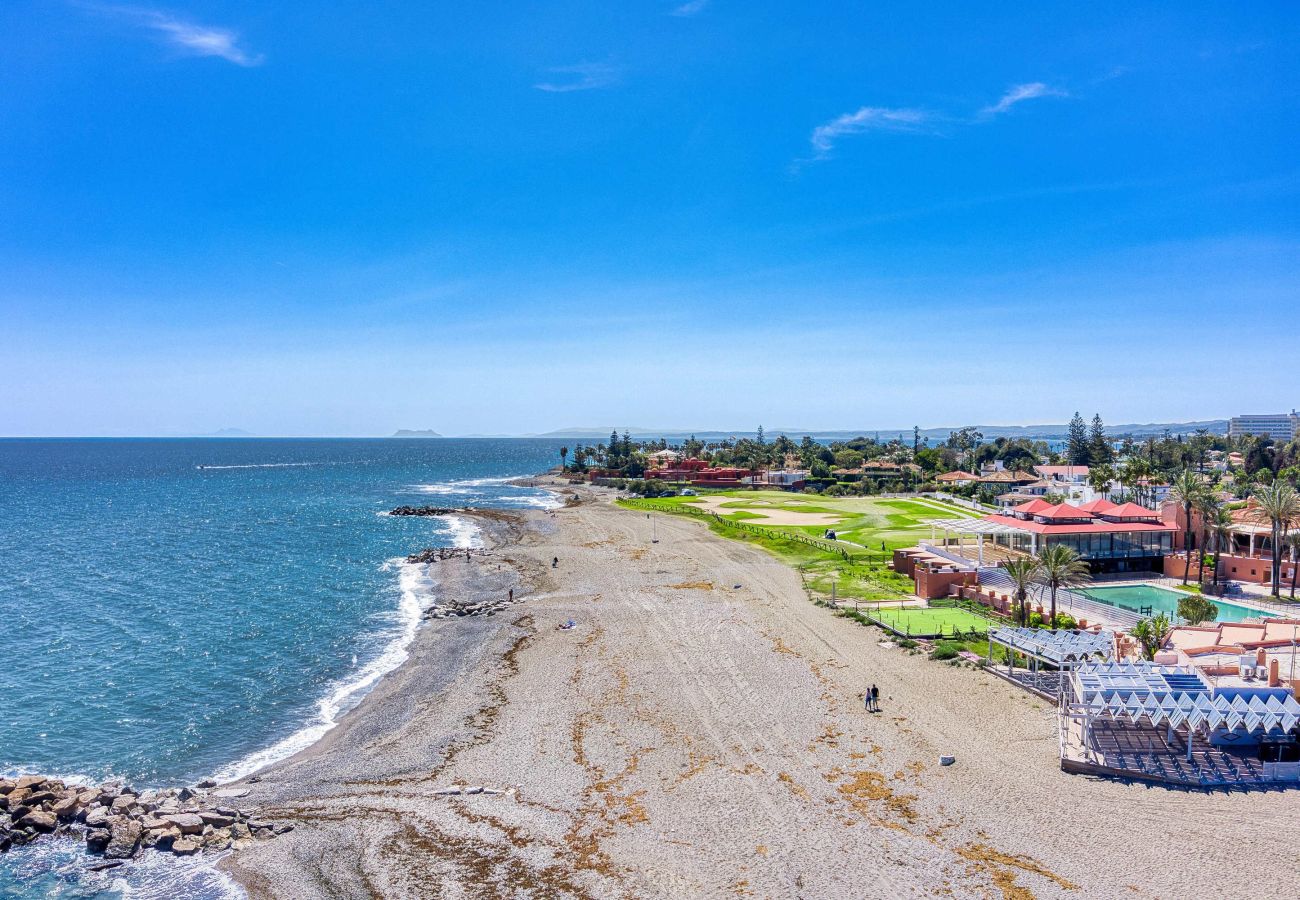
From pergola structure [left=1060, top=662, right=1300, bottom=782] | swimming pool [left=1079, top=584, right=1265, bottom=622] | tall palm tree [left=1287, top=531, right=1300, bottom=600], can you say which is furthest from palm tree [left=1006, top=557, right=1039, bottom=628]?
tall palm tree [left=1287, top=531, right=1300, bottom=600]

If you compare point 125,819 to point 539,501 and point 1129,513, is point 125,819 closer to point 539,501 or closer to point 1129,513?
point 1129,513

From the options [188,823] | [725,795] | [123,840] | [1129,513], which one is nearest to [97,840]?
[123,840]

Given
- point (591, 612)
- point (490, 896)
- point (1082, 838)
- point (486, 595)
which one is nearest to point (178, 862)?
point (490, 896)

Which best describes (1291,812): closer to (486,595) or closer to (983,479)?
(486,595)

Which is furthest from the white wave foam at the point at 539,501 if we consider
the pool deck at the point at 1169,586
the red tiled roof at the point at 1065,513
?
the pool deck at the point at 1169,586

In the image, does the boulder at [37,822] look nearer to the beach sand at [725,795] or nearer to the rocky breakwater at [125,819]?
the rocky breakwater at [125,819]

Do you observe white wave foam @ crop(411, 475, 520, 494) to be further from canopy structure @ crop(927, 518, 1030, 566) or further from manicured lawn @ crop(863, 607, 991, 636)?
manicured lawn @ crop(863, 607, 991, 636)
